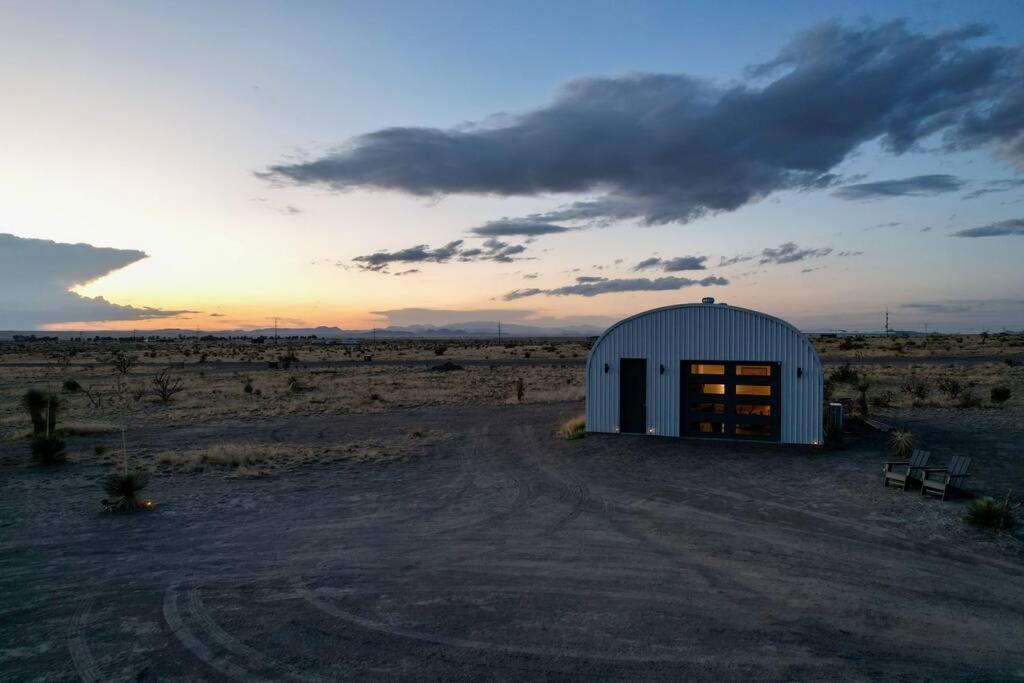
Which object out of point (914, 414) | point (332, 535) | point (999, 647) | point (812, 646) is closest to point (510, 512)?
point (332, 535)

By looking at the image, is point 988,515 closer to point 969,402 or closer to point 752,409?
point 752,409

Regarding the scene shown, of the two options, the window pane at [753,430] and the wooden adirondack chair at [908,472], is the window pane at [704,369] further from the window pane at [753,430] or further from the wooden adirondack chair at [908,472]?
the wooden adirondack chair at [908,472]

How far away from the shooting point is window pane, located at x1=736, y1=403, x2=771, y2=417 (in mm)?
19500

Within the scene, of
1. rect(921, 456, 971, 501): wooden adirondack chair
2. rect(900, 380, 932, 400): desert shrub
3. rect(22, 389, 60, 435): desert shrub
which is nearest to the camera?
rect(921, 456, 971, 501): wooden adirondack chair

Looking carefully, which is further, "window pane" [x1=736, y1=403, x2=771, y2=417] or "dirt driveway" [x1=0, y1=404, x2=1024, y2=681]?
"window pane" [x1=736, y1=403, x2=771, y2=417]

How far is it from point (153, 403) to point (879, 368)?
50.2m

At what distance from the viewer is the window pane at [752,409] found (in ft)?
64.0

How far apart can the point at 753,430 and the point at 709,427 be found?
1399 millimetres

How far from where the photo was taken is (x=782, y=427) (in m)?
19.1

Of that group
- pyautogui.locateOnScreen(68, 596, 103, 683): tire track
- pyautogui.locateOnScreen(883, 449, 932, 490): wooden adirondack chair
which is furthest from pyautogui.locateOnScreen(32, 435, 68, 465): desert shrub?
pyautogui.locateOnScreen(883, 449, 932, 490): wooden adirondack chair

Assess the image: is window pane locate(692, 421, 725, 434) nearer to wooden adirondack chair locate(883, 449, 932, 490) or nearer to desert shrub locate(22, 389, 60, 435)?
wooden adirondack chair locate(883, 449, 932, 490)

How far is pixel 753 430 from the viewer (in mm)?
19719

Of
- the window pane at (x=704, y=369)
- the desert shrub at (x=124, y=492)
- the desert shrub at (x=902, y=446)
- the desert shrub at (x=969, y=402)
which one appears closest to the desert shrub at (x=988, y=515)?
the desert shrub at (x=902, y=446)

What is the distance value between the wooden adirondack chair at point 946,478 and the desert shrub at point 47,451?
75.1 ft
